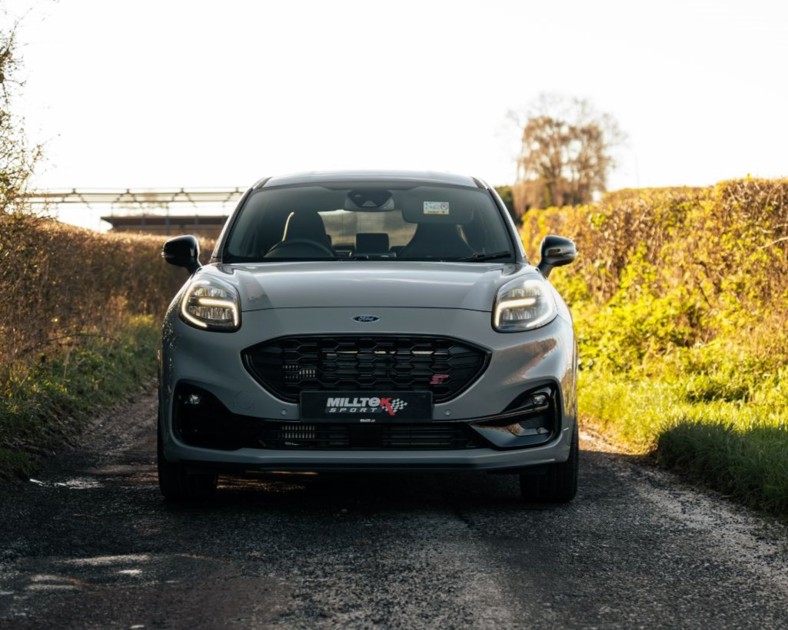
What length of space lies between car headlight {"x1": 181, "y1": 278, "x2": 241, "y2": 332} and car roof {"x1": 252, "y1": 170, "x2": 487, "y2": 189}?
1494 millimetres

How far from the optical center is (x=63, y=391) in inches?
373

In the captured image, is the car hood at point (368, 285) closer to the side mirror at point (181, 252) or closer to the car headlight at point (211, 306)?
the car headlight at point (211, 306)

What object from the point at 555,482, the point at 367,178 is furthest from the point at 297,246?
the point at 555,482

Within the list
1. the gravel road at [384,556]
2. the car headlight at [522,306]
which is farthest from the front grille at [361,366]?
the gravel road at [384,556]

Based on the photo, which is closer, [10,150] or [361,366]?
[361,366]

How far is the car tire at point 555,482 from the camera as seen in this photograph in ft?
19.7

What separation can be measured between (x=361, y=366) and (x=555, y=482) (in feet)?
3.89

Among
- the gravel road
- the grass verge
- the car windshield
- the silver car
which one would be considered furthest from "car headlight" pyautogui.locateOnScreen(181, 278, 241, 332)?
the grass verge

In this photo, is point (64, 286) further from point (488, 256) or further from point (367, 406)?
point (367, 406)

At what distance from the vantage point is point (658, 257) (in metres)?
12.9

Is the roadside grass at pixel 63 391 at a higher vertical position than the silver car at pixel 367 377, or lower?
lower

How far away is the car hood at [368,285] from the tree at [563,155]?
5732 cm

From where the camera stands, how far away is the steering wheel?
6.77 m

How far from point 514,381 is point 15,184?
4.33 metres
